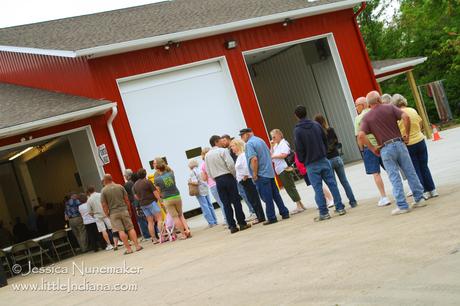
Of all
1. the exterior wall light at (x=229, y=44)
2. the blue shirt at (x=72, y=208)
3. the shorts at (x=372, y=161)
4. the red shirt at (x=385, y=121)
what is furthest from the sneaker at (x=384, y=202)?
the exterior wall light at (x=229, y=44)

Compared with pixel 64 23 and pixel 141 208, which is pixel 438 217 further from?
pixel 64 23

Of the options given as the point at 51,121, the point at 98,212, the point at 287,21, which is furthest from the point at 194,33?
the point at 98,212

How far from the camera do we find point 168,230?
51.1 ft

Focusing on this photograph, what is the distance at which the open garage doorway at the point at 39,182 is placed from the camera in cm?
2295

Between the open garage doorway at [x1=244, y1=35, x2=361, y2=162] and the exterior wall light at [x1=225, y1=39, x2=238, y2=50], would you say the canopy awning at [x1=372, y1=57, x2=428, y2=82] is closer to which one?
the open garage doorway at [x1=244, y1=35, x2=361, y2=162]

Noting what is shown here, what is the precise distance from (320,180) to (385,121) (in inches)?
76.9

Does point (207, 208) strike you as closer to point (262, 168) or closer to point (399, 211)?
point (262, 168)

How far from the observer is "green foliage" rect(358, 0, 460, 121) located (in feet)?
138

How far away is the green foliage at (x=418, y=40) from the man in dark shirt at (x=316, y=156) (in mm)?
31588

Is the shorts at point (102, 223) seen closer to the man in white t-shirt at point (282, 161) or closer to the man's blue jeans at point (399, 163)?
the man in white t-shirt at point (282, 161)

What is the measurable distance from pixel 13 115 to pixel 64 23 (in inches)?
286

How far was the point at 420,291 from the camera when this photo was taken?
5.88 metres

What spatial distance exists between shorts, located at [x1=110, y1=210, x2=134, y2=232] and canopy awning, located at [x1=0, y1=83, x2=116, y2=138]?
14.1 ft

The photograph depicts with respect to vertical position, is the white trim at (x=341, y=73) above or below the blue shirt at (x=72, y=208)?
above
